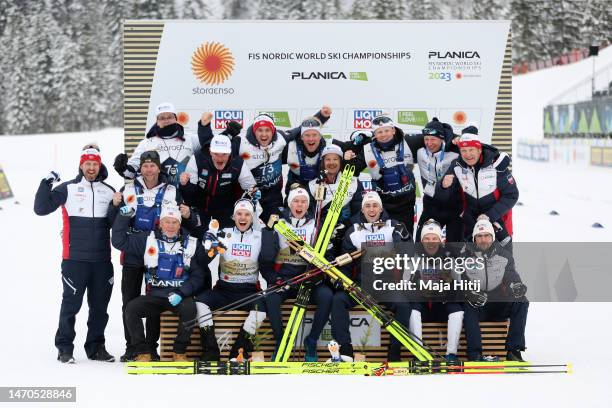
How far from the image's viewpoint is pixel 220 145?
735 cm

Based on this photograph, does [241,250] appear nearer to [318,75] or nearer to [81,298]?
[81,298]

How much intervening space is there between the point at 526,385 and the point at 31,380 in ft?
11.2

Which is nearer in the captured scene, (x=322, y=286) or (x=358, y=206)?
(x=322, y=286)

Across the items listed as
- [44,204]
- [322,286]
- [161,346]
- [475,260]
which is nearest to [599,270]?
[475,260]

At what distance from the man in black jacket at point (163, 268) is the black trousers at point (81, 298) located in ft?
1.26

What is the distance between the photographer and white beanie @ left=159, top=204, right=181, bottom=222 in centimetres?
680

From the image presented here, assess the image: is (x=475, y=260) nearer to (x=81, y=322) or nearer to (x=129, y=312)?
(x=129, y=312)

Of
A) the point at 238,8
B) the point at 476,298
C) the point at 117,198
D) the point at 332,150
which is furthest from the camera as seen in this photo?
the point at 238,8

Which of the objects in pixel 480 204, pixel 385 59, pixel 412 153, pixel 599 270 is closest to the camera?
pixel 480 204

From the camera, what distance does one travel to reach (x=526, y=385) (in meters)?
5.84

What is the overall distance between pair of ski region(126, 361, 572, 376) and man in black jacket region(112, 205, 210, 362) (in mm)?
414

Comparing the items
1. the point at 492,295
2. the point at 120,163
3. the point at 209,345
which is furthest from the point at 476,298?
the point at 120,163

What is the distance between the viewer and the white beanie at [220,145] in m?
7.34

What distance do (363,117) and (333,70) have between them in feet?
1.98
